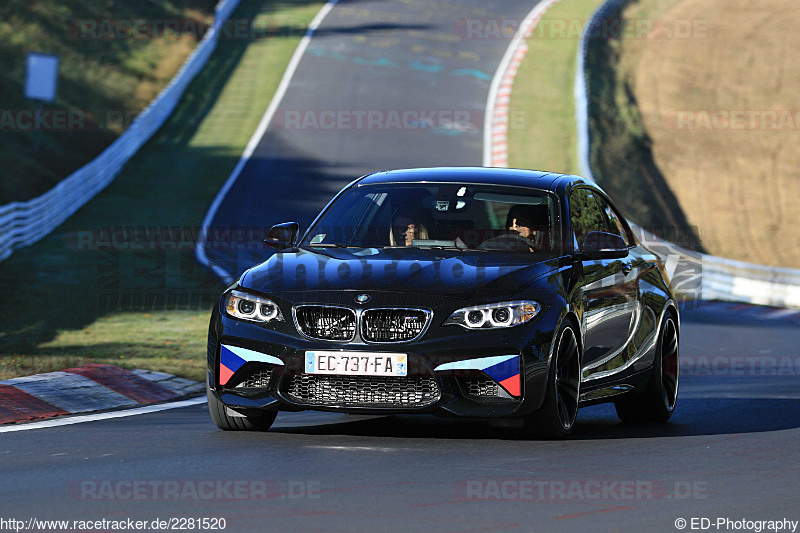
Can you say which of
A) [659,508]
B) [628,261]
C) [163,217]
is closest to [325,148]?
[163,217]

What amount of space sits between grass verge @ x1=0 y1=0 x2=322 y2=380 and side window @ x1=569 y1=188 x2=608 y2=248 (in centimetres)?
373

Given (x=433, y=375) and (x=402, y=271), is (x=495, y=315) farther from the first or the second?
(x=402, y=271)

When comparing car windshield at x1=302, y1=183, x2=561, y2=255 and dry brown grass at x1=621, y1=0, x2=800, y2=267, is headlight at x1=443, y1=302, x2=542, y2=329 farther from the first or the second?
dry brown grass at x1=621, y1=0, x2=800, y2=267

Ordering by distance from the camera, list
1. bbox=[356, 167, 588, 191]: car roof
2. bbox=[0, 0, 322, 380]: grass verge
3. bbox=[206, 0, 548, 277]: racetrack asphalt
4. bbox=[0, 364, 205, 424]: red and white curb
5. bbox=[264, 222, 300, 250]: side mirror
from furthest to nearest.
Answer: bbox=[206, 0, 548, 277]: racetrack asphalt → bbox=[0, 0, 322, 380]: grass verge → bbox=[0, 364, 205, 424]: red and white curb → bbox=[356, 167, 588, 191]: car roof → bbox=[264, 222, 300, 250]: side mirror

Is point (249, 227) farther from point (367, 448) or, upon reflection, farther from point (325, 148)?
point (367, 448)

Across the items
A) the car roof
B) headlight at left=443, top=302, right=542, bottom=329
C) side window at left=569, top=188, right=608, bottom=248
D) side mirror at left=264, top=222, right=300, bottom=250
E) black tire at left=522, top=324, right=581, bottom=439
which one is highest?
the car roof

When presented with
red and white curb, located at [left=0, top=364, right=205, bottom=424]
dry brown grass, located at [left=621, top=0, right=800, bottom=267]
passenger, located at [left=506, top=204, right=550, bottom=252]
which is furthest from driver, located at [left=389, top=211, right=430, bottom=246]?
dry brown grass, located at [left=621, top=0, right=800, bottom=267]

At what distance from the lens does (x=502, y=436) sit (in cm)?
822

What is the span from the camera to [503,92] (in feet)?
128

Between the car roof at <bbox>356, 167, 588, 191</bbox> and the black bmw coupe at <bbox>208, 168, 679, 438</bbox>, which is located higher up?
the car roof at <bbox>356, 167, 588, 191</bbox>

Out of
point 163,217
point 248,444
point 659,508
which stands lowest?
point 163,217

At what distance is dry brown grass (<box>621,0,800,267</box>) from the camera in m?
31.2

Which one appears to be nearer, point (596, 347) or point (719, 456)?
point (719, 456)

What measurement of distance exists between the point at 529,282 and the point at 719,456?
1.44 metres
